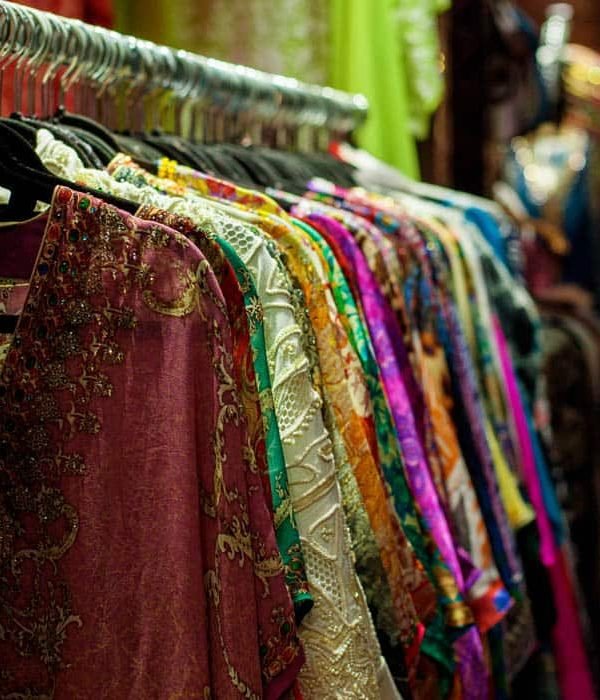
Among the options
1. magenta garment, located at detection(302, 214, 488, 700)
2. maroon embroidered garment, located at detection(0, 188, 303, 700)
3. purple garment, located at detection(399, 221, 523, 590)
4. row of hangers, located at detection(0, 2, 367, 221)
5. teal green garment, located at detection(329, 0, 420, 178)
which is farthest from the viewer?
teal green garment, located at detection(329, 0, 420, 178)

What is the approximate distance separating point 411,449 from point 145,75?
0.46 m

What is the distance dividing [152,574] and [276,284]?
0.26m

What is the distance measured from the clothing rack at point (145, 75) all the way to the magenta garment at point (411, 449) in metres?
0.22

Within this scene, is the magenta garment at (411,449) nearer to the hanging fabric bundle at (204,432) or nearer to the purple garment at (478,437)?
the hanging fabric bundle at (204,432)

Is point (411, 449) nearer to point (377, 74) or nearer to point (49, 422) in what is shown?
point (49, 422)

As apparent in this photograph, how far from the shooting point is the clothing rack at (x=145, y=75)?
0.96 metres

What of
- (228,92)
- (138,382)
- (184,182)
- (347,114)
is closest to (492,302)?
(347,114)

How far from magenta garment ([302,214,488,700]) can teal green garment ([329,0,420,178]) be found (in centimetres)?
91

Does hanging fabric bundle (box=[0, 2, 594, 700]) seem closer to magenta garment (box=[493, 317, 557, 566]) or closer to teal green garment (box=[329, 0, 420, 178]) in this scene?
magenta garment (box=[493, 317, 557, 566])

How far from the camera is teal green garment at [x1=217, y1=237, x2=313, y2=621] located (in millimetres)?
826

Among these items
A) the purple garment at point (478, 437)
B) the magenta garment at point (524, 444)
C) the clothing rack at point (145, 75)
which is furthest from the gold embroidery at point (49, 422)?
the magenta garment at point (524, 444)

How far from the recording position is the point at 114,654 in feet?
2.47

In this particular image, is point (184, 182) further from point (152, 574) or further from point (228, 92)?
point (152, 574)

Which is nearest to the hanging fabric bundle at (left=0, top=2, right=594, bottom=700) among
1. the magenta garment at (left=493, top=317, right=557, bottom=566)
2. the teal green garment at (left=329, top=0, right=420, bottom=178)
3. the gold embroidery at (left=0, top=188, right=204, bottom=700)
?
the gold embroidery at (left=0, top=188, right=204, bottom=700)
